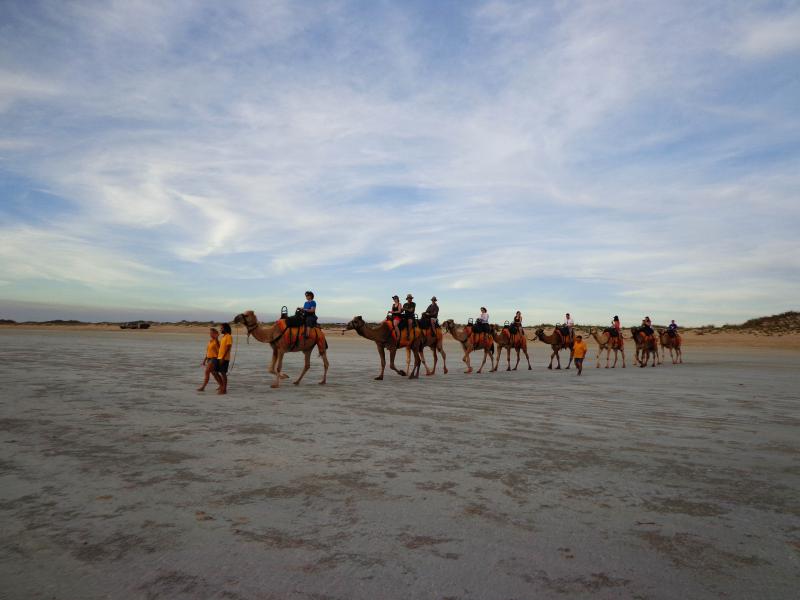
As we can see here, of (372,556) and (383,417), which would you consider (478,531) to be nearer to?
(372,556)

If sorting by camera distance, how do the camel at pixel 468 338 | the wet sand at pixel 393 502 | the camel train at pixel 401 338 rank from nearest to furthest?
the wet sand at pixel 393 502 < the camel train at pixel 401 338 < the camel at pixel 468 338

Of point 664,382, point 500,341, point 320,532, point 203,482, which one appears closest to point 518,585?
point 320,532

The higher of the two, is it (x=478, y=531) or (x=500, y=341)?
(x=500, y=341)

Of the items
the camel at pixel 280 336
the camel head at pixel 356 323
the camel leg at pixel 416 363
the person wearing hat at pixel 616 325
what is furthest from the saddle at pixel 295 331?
the person wearing hat at pixel 616 325

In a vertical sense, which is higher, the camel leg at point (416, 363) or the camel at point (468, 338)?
the camel at point (468, 338)

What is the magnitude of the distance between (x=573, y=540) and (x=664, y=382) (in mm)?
13525

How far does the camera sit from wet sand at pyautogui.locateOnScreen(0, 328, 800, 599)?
318cm

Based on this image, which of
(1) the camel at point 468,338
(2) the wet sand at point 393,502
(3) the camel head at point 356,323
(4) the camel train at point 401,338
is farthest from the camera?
(1) the camel at point 468,338

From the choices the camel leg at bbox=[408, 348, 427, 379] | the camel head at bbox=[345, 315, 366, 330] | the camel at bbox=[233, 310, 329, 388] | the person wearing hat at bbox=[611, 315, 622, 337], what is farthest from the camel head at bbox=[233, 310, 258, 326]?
the person wearing hat at bbox=[611, 315, 622, 337]

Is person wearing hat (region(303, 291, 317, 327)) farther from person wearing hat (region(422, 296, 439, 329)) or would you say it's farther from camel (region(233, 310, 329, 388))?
person wearing hat (region(422, 296, 439, 329))

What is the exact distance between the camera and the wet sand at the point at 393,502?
125 inches

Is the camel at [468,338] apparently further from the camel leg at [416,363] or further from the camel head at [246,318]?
the camel head at [246,318]

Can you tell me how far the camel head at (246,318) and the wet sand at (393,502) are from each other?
3673 millimetres

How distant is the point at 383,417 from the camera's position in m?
8.67
